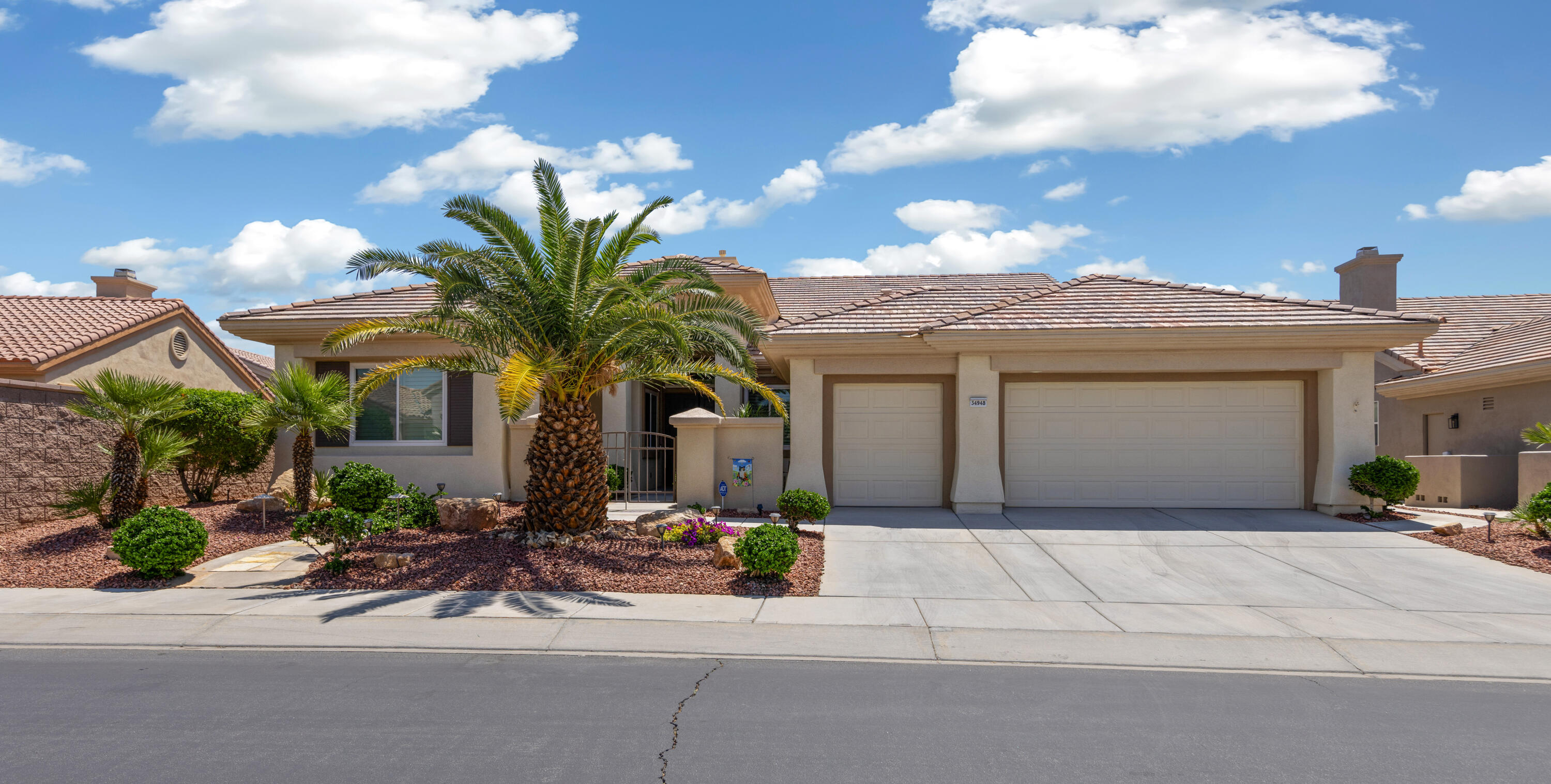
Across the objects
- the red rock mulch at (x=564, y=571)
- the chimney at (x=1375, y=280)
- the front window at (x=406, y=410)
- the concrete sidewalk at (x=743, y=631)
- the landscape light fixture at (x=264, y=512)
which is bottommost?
the concrete sidewalk at (x=743, y=631)

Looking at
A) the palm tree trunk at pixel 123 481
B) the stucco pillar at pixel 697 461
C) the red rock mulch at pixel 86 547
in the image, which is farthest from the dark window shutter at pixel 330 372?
the stucco pillar at pixel 697 461

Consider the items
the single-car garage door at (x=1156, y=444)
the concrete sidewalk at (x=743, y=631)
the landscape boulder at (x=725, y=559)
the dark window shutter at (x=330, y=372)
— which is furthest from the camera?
the dark window shutter at (x=330, y=372)

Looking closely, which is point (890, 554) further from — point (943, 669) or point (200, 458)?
point (200, 458)

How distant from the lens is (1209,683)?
6.07 metres

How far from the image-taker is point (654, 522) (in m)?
11.4

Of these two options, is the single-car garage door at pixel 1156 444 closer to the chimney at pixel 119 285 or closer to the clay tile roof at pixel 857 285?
the clay tile roof at pixel 857 285

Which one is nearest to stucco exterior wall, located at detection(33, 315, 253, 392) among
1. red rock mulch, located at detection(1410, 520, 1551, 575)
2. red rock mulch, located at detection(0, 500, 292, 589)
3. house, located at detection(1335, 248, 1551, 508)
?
red rock mulch, located at detection(0, 500, 292, 589)

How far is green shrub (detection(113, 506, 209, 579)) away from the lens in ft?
29.5

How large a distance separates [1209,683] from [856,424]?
8982 mm

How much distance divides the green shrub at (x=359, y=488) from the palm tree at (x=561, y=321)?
5.08ft

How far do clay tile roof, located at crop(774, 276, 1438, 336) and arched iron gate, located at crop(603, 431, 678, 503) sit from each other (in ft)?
11.0

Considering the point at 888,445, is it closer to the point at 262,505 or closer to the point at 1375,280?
the point at 262,505

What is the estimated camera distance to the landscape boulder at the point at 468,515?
Answer: 38.4 ft

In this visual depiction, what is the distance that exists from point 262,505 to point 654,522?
6248mm
